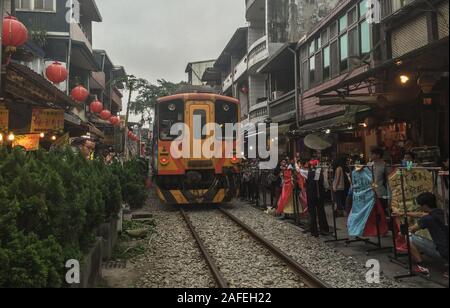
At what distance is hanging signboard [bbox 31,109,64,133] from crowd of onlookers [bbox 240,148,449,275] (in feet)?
18.3

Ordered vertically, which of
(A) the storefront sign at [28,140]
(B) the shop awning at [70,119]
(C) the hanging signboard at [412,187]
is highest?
(B) the shop awning at [70,119]

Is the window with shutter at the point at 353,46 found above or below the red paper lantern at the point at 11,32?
above

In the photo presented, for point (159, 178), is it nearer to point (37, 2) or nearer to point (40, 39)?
point (40, 39)

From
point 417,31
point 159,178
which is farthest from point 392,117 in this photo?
point 159,178

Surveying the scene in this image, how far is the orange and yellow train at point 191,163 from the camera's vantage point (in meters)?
11.6

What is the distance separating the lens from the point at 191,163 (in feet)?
38.2

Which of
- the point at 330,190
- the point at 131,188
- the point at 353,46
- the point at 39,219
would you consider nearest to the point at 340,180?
the point at 330,190

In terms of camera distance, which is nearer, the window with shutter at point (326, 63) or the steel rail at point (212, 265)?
the steel rail at point (212, 265)

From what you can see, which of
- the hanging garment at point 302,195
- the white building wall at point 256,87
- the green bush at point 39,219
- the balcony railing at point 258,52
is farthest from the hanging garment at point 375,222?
the white building wall at point 256,87

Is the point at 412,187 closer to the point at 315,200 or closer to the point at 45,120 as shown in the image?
the point at 315,200

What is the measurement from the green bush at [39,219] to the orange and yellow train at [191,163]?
20.8 feet

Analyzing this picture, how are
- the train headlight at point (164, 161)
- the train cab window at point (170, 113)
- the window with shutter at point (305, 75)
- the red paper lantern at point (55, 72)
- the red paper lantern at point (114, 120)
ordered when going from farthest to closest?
the red paper lantern at point (114, 120)
the window with shutter at point (305, 75)
the train cab window at point (170, 113)
the train headlight at point (164, 161)
the red paper lantern at point (55, 72)

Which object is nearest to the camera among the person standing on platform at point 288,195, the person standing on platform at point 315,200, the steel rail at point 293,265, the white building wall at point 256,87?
the steel rail at point 293,265

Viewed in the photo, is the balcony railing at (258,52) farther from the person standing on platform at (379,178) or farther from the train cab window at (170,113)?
the person standing on platform at (379,178)
